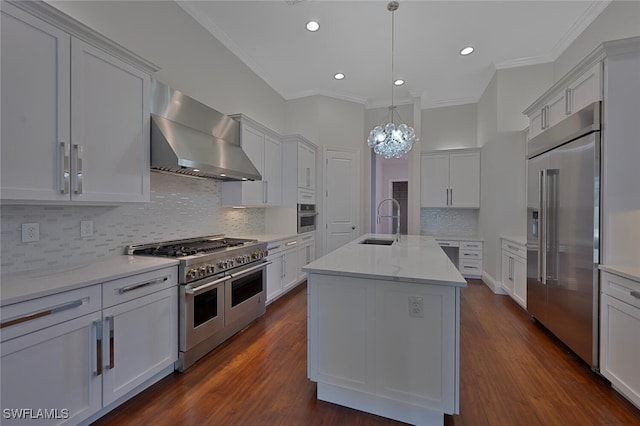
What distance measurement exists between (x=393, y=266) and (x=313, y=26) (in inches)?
119

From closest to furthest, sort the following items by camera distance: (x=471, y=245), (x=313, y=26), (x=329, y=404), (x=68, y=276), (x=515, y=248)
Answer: (x=68, y=276) < (x=329, y=404) < (x=313, y=26) < (x=515, y=248) < (x=471, y=245)

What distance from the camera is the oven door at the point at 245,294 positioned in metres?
2.65

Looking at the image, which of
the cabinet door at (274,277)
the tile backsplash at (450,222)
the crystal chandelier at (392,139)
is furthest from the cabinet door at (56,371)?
the tile backsplash at (450,222)

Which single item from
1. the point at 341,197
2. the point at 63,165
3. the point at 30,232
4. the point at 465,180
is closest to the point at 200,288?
the point at 30,232

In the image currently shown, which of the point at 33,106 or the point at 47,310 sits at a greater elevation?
the point at 33,106

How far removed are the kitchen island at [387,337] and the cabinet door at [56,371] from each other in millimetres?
1278

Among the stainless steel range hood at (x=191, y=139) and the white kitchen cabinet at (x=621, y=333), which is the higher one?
the stainless steel range hood at (x=191, y=139)

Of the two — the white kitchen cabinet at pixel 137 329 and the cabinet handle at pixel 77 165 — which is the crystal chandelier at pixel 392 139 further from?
the cabinet handle at pixel 77 165

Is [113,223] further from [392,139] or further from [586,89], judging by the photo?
[586,89]

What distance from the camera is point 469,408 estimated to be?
1783 millimetres

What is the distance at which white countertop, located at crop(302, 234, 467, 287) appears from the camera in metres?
1.61

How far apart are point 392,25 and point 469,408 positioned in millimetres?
3839

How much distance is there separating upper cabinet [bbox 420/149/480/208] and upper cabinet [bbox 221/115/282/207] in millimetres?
2952

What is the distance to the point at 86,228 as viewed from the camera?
2.03m
